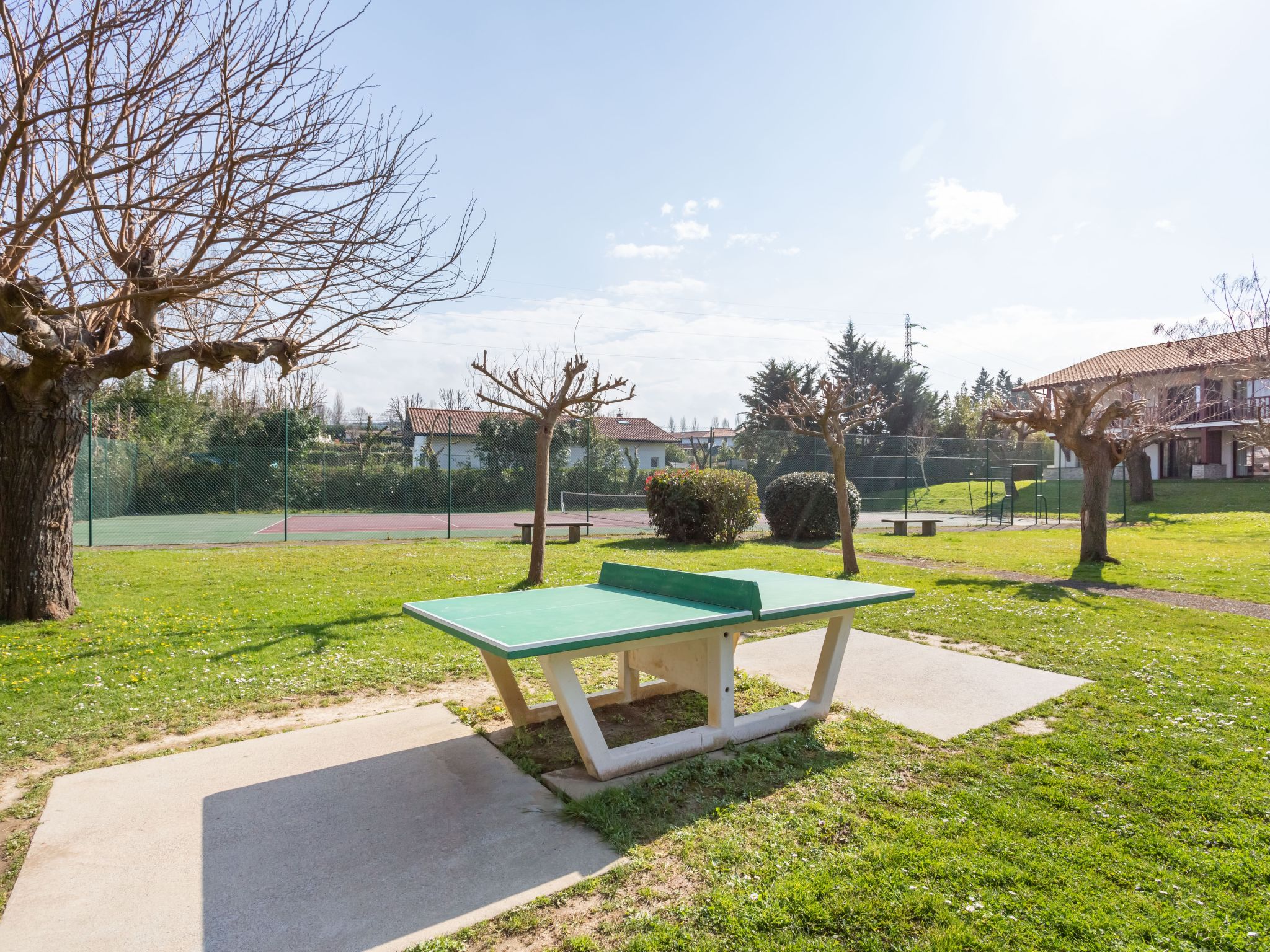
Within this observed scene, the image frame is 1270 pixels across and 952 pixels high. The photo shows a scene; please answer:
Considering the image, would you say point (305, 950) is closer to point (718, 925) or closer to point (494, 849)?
point (494, 849)

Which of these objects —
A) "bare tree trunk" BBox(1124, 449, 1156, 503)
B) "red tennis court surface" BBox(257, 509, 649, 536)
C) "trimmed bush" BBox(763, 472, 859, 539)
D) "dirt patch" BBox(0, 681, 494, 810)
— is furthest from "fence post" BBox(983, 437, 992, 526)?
Result: "dirt patch" BBox(0, 681, 494, 810)

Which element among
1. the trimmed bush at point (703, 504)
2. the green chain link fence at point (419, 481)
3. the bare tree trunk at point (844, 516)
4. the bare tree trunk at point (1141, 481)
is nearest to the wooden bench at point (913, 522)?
the green chain link fence at point (419, 481)

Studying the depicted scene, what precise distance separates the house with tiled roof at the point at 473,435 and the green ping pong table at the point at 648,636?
14666 millimetres

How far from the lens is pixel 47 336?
20.9 ft

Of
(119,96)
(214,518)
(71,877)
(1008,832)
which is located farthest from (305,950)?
(214,518)

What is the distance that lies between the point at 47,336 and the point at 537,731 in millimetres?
5646

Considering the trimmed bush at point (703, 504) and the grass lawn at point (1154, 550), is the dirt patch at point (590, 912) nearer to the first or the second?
the grass lawn at point (1154, 550)

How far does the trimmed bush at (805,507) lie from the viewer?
15.2 metres

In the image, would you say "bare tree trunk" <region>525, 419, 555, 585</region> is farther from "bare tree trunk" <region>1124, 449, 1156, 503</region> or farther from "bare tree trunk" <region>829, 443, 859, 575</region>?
"bare tree trunk" <region>1124, 449, 1156, 503</region>

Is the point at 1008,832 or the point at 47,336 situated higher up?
the point at 47,336

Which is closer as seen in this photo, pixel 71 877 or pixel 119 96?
pixel 71 877

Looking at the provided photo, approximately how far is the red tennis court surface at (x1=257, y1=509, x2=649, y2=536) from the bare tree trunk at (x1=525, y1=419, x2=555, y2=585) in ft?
21.7

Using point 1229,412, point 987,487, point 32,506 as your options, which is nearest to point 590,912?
point 32,506

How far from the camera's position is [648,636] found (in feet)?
10.9
